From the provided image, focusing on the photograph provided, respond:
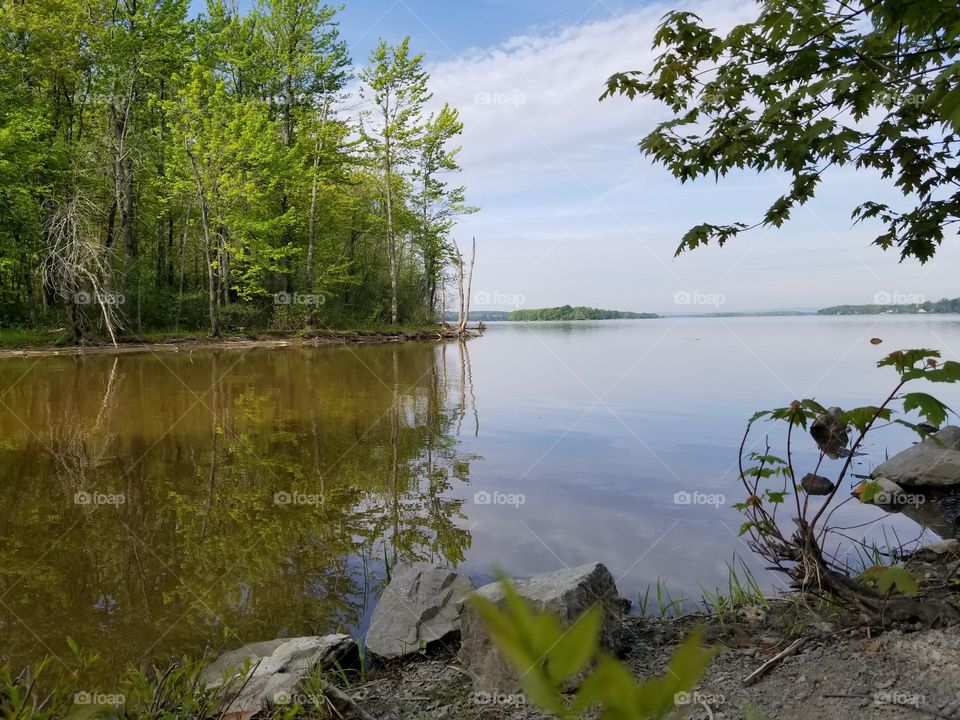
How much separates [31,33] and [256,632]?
29201 millimetres

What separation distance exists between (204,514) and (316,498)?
1045 mm

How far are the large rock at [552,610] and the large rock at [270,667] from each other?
2.44 feet

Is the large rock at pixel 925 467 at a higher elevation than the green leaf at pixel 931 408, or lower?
lower

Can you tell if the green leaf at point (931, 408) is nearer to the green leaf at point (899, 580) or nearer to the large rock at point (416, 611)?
the green leaf at point (899, 580)

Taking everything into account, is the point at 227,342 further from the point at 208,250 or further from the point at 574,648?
the point at 574,648

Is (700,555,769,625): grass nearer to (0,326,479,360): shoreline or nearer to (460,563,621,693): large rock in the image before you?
(460,563,621,693): large rock

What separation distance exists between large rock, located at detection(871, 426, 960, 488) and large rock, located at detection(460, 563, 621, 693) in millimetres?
5552

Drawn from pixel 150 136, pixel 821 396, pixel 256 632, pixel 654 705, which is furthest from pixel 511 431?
pixel 150 136

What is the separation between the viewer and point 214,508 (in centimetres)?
593

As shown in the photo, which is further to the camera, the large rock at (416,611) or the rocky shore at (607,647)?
the large rock at (416,611)

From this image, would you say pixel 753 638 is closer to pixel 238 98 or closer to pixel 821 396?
pixel 821 396

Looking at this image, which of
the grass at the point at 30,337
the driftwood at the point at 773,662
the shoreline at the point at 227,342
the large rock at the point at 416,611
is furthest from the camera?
the grass at the point at 30,337

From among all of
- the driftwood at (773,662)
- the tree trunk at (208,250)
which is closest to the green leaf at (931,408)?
the driftwood at (773,662)

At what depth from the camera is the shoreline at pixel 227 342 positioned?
21.3 metres
